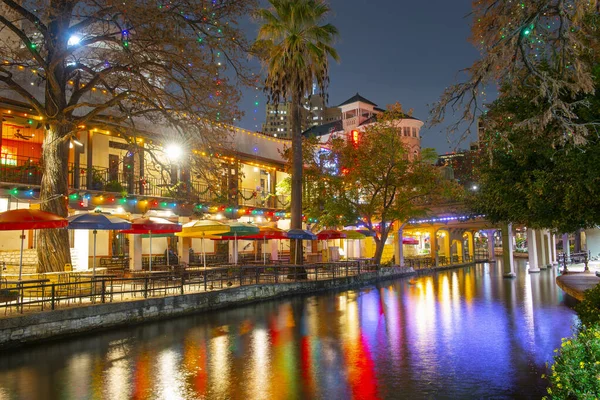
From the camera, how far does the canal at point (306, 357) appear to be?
7.84 m

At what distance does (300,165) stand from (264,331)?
14164 millimetres

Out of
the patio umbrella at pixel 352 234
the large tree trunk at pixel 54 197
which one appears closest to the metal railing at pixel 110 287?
the large tree trunk at pixel 54 197

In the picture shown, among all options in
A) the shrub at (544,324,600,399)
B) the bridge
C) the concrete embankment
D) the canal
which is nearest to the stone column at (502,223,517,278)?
the bridge

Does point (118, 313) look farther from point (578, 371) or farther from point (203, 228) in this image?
point (578, 371)

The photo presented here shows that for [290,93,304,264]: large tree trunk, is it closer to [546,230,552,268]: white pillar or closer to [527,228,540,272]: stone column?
[527,228,540,272]: stone column

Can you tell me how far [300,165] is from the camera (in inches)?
1040

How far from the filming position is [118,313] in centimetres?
1405

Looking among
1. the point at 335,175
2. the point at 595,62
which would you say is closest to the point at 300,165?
the point at 335,175

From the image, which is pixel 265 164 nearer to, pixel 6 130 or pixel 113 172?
pixel 113 172

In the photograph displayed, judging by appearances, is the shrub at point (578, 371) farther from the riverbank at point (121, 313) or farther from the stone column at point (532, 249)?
the stone column at point (532, 249)

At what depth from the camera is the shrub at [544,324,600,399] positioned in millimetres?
4906

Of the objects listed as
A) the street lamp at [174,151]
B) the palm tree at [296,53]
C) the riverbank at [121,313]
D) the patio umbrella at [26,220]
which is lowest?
the riverbank at [121,313]

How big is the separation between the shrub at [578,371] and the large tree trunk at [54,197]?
1500 cm

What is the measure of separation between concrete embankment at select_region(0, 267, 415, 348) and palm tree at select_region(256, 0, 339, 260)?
6.76 meters
